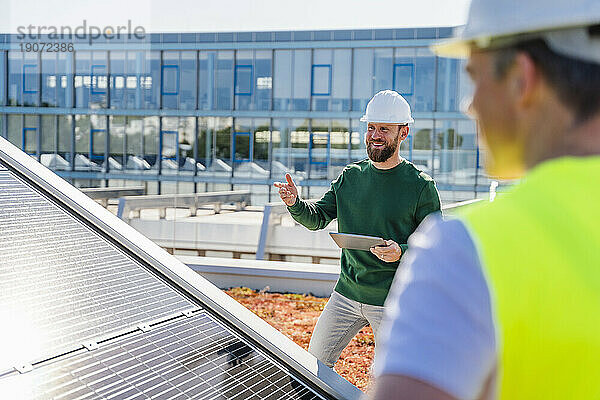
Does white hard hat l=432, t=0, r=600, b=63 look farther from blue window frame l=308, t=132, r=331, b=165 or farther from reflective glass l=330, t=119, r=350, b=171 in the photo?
blue window frame l=308, t=132, r=331, b=165

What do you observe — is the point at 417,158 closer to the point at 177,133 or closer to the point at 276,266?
the point at 177,133

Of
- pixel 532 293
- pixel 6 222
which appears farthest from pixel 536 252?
pixel 6 222

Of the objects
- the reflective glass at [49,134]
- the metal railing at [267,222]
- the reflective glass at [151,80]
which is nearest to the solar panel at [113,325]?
the metal railing at [267,222]

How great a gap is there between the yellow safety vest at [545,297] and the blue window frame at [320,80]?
89.1 ft

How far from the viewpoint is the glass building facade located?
26.9 metres

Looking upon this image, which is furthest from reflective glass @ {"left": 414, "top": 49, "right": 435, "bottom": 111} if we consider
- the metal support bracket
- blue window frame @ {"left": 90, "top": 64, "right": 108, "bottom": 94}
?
the metal support bracket

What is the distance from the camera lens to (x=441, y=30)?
2652cm

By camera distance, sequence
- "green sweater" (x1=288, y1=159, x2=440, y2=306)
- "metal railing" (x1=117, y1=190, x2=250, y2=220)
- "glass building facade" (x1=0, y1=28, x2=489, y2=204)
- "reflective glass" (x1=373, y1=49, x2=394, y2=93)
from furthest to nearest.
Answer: "reflective glass" (x1=373, y1=49, x2=394, y2=93)
"glass building facade" (x1=0, y1=28, x2=489, y2=204)
"metal railing" (x1=117, y1=190, x2=250, y2=220)
"green sweater" (x1=288, y1=159, x2=440, y2=306)

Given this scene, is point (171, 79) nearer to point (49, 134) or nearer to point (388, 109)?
point (49, 134)

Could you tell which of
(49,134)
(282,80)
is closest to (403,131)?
(282,80)

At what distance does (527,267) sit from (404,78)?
88.5 ft

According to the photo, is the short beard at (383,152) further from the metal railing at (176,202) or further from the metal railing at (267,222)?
the metal railing at (176,202)

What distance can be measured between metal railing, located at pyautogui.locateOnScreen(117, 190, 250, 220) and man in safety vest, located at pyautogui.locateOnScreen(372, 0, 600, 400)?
16504 mm

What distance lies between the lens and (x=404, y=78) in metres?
27.1
